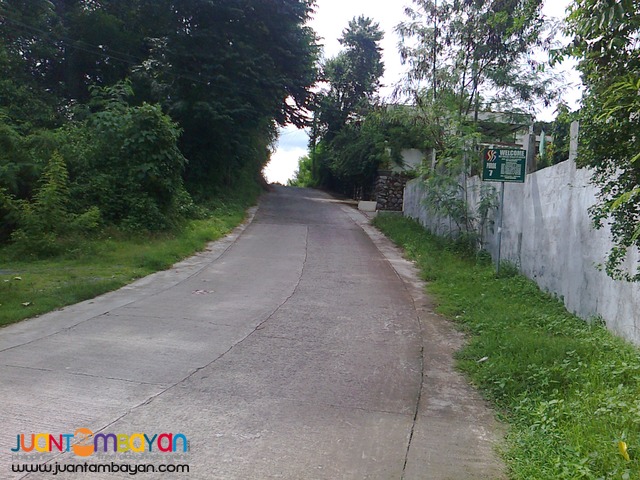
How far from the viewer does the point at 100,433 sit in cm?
429

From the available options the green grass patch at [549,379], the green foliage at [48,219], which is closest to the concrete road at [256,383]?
the green grass patch at [549,379]

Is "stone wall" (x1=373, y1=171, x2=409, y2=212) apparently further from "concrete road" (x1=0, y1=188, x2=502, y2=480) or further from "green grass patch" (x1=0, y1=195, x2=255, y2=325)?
"concrete road" (x1=0, y1=188, x2=502, y2=480)

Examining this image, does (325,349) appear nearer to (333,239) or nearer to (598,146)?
(598,146)

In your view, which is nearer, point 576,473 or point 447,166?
point 576,473

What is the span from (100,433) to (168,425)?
51cm

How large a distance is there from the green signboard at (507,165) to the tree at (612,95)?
461 centimetres

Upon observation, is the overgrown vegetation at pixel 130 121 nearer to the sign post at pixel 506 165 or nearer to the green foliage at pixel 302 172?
the sign post at pixel 506 165

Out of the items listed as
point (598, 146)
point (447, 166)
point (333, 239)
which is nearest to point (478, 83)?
point (447, 166)

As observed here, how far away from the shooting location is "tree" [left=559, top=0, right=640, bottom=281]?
15.2 feet

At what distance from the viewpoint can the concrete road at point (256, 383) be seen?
4.18m

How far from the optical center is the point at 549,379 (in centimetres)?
555

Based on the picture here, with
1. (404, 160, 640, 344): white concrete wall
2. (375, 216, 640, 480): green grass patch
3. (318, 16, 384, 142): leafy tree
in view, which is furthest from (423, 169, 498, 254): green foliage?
(318, 16, 384, 142): leafy tree

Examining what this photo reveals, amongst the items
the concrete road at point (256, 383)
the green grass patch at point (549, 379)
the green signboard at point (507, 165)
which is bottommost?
the concrete road at point (256, 383)

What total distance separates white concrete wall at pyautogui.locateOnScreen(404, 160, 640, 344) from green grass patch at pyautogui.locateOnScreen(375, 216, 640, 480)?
0.23 metres
